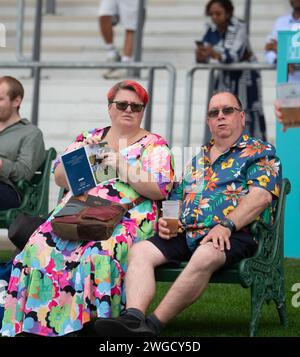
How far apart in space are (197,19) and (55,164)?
7.96 m

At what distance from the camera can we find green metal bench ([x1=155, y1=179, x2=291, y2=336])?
309 inches

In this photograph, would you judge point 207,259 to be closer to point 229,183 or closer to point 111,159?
point 229,183

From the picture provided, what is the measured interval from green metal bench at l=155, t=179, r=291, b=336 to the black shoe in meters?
0.47

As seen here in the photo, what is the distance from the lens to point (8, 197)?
31.8 ft

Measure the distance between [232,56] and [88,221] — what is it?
413 centimetres

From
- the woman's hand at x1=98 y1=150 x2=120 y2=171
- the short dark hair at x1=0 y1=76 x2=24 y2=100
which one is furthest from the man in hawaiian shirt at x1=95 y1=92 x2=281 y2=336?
the short dark hair at x1=0 y1=76 x2=24 y2=100

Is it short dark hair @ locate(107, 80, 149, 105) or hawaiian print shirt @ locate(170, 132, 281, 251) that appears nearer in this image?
hawaiian print shirt @ locate(170, 132, 281, 251)

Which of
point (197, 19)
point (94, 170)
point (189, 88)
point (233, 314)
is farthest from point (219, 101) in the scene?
point (197, 19)

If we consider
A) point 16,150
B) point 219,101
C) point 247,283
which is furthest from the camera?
point 16,150

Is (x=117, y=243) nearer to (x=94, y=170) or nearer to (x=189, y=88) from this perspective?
(x=94, y=170)

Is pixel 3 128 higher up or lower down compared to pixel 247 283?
higher up

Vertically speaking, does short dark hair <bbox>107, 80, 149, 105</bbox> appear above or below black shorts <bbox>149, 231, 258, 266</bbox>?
above

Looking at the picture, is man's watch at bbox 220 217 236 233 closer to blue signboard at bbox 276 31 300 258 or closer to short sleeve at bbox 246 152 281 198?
short sleeve at bbox 246 152 281 198
